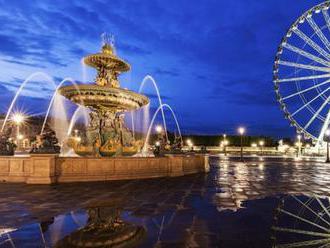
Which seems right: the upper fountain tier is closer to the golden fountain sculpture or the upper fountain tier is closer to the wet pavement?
the golden fountain sculpture

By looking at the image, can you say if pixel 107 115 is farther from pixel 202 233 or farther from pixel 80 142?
pixel 202 233

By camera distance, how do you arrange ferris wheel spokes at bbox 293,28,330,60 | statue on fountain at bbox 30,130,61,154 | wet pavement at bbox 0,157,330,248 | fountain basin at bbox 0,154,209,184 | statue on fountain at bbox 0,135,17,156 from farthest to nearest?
ferris wheel spokes at bbox 293,28,330,60
statue on fountain at bbox 0,135,17,156
statue on fountain at bbox 30,130,61,154
fountain basin at bbox 0,154,209,184
wet pavement at bbox 0,157,330,248

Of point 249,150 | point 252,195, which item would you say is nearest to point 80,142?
point 252,195

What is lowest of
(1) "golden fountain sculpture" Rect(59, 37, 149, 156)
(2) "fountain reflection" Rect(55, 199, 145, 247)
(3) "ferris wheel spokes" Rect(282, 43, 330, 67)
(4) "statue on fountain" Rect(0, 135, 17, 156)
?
(2) "fountain reflection" Rect(55, 199, 145, 247)

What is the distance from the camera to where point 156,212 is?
8.38 metres

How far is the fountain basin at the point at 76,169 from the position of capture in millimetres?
13930

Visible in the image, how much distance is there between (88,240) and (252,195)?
7144mm

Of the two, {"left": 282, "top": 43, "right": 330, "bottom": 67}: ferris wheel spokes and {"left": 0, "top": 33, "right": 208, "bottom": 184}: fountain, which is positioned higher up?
{"left": 282, "top": 43, "right": 330, "bottom": 67}: ferris wheel spokes

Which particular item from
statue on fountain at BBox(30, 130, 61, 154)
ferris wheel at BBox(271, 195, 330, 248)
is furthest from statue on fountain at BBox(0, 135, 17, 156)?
ferris wheel at BBox(271, 195, 330, 248)

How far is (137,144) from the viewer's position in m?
22.1

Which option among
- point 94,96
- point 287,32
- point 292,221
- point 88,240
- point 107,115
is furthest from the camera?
point 287,32

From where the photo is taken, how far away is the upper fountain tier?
757 inches

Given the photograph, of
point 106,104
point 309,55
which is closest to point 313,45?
point 309,55

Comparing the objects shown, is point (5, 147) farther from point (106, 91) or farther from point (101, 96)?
point (106, 91)
